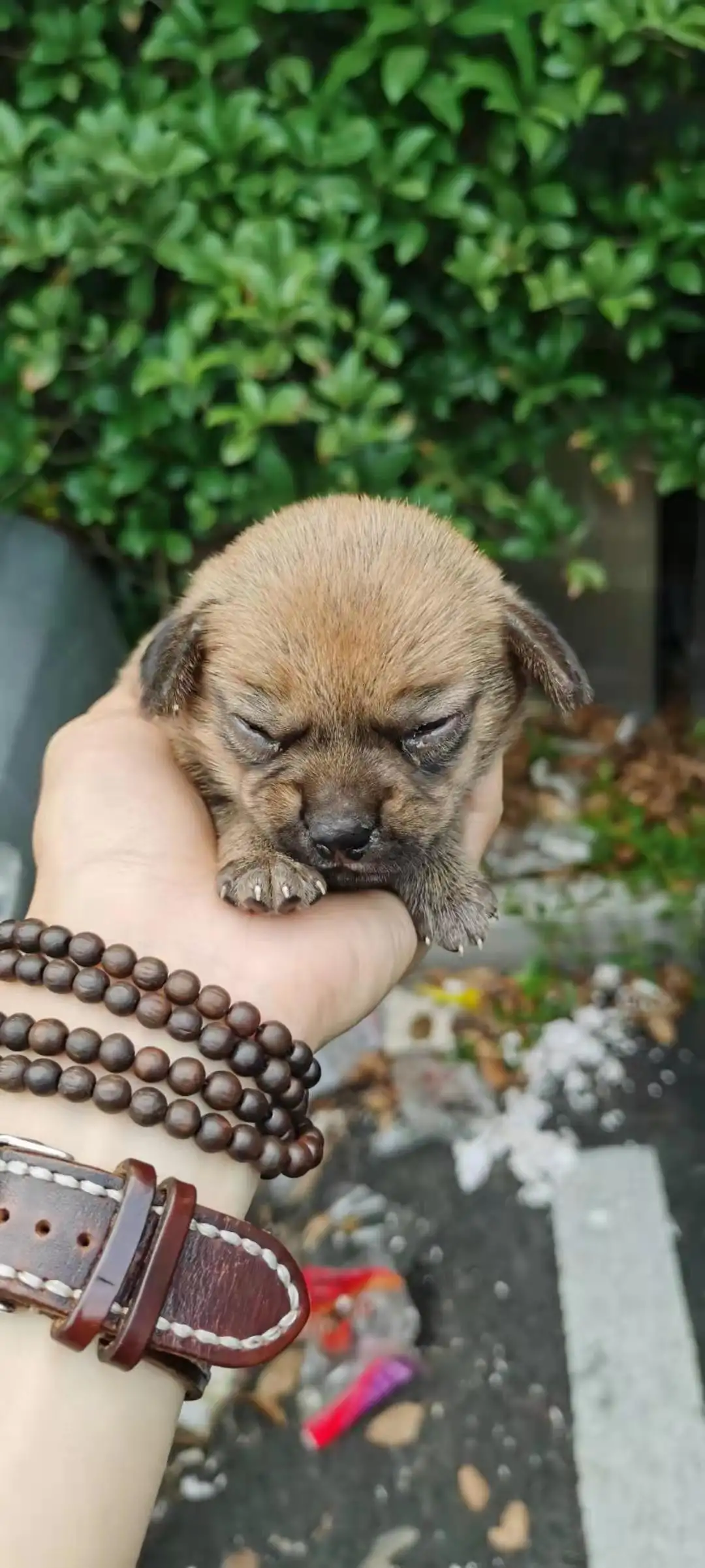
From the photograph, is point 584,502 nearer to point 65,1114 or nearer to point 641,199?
point 641,199

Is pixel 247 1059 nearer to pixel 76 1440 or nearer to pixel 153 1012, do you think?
pixel 153 1012

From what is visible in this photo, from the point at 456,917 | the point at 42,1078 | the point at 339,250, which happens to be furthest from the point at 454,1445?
the point at 339,250

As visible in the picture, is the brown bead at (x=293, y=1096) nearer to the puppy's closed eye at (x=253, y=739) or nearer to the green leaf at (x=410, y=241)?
the puppy's closed eye at (x=253, y=739)

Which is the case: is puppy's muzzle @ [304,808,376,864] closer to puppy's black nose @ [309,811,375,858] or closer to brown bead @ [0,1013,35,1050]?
puppy's black nose @ [309,811,375,858]

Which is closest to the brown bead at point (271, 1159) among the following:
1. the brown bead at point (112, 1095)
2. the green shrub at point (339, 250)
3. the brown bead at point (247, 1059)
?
the brown bead at point (247, 1059)

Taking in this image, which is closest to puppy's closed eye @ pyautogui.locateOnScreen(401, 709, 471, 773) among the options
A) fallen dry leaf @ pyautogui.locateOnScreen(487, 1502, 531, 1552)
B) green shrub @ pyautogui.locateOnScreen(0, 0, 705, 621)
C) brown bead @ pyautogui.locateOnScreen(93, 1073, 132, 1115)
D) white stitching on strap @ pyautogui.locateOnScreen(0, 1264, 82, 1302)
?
brown bead @ pyautogui.locateOnScreen(93, 1073, 132, 1115)

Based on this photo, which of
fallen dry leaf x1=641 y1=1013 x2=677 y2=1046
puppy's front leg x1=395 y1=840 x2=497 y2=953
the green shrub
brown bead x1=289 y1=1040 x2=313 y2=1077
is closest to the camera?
brown bead x1=289 y1=1040 x2=313 y2=1077
